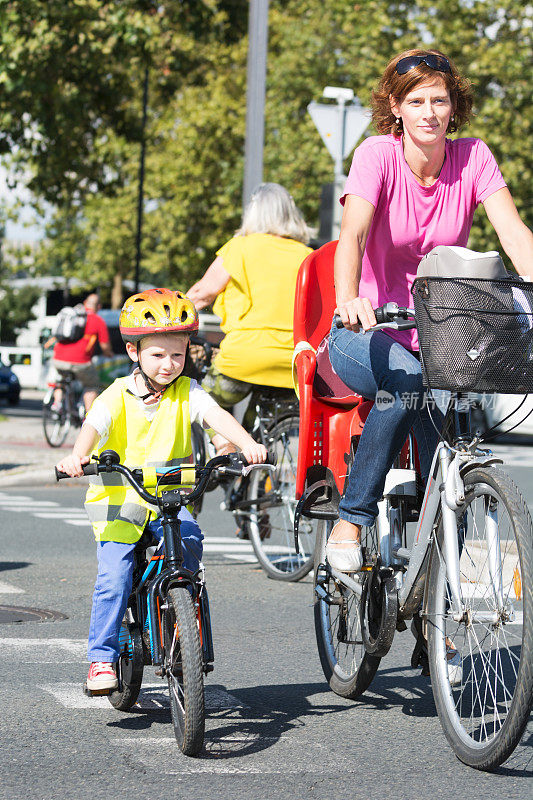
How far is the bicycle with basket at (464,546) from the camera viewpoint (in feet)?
12.2

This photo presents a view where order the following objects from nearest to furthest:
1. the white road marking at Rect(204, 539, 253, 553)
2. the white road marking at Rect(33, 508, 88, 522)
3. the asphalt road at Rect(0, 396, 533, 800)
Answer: the asphalt road at Rect(0, 396, 533, 800) < the white road marking at Rect(204, 539, 253, 553) < the white road marking at Rect(33, 508, 88, 522)

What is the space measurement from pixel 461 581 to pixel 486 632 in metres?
0.17

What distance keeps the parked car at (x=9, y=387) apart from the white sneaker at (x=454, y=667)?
33659mm

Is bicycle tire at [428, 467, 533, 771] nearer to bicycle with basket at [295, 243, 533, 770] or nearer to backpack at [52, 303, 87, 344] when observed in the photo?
bicycle with basket at [295, 243, 533, 770]

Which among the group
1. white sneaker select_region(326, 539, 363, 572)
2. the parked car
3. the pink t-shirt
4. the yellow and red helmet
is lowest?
the parked car

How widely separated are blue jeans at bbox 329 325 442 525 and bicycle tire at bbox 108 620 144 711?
816 mm

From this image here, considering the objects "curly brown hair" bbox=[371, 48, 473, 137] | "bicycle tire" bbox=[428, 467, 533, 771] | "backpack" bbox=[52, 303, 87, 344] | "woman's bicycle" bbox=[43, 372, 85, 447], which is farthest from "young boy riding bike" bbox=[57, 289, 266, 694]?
"backpack" bbox=[52, 303, 87, 344]

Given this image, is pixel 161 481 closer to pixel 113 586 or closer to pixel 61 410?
pixel 113 586

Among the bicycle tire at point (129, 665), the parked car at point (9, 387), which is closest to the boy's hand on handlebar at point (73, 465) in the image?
the bicycle tire at point (129, 665)

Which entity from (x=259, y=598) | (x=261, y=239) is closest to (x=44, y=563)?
(x=259, y=598)

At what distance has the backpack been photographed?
57.0 ft

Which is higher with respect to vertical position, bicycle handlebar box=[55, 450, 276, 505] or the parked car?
bicycle handlebar box=[55, 450, 276, 505]

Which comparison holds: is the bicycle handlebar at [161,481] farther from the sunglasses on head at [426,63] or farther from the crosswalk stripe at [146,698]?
the sunglasses on head at [426,63]

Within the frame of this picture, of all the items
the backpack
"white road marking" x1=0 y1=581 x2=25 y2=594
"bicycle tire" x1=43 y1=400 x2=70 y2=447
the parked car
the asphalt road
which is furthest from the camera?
the parked car
